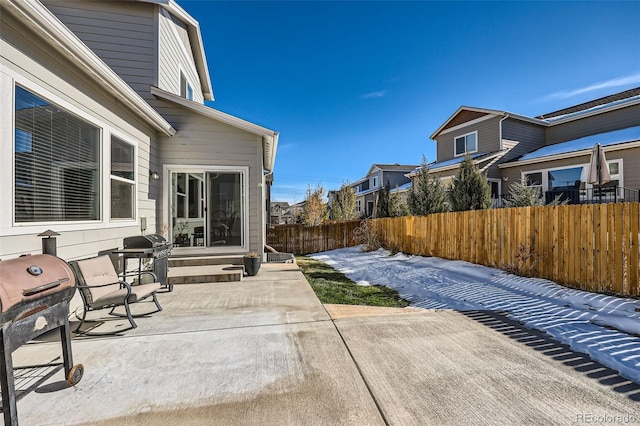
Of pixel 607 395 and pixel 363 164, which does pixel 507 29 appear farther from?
pixel 363 164

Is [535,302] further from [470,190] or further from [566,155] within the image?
[566,155]

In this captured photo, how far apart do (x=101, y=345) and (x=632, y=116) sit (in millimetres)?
19002

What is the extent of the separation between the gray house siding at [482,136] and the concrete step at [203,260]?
14.3 m

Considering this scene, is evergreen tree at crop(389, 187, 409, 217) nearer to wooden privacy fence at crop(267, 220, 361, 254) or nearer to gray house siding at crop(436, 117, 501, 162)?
wooden privacy fence at crop(267, 220, 361, 254)

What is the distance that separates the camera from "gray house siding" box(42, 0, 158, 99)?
672 cm

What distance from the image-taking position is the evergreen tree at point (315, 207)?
1608 centimetres

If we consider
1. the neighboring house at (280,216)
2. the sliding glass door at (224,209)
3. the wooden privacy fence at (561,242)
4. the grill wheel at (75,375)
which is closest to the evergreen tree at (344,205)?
the neighboring house at (280,216)

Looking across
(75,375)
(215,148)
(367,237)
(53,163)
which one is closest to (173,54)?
(215,148)

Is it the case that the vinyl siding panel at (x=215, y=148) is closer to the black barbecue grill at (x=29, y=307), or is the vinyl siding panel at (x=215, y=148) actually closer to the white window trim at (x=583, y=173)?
the black barbecue grill at (x=29, y=307)

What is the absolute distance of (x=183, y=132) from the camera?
6.77 m

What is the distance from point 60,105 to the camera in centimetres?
355

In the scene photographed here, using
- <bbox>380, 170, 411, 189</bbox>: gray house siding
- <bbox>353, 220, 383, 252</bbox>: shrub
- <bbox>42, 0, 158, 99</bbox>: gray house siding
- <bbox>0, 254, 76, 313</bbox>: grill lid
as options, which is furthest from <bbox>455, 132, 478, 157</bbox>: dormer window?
<bbox>0, 254, 76, 313</bbox>: grill lid

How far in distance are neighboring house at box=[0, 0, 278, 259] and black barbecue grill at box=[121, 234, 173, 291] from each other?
28 cm

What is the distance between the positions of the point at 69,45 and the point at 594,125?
18.8m
